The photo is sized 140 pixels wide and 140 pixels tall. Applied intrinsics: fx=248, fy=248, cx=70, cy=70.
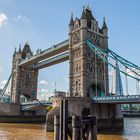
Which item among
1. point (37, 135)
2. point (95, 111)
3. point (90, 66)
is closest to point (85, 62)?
point (90, 66)

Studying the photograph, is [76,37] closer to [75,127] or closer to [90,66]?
[90,66]

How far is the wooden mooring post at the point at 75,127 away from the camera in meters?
13.3

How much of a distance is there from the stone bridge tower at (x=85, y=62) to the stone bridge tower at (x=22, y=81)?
2403cm

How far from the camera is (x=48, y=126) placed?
108ft

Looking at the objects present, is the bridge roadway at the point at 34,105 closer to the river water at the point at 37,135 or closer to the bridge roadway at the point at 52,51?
the bridge roadway at the point at 52,51

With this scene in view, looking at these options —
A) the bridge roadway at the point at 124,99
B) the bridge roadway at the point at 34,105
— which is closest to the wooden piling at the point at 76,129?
the bridge roadway at the point at 124,99

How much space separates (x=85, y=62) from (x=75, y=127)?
31.6 metres

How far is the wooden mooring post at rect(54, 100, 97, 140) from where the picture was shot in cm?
1328

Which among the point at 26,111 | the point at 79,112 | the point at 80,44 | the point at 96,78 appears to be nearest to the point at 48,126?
the point at 79,112

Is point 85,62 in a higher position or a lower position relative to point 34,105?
higher

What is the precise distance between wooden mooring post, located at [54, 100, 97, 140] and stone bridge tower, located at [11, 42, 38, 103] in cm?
5448

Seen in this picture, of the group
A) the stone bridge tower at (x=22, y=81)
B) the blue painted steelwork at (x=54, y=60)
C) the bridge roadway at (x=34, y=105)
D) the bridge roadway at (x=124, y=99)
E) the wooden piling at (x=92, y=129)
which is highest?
the blue painted steelwork at (x=54, y=60)

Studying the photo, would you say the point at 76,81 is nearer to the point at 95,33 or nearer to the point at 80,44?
the point at 80,44

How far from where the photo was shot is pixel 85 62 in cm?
4444
